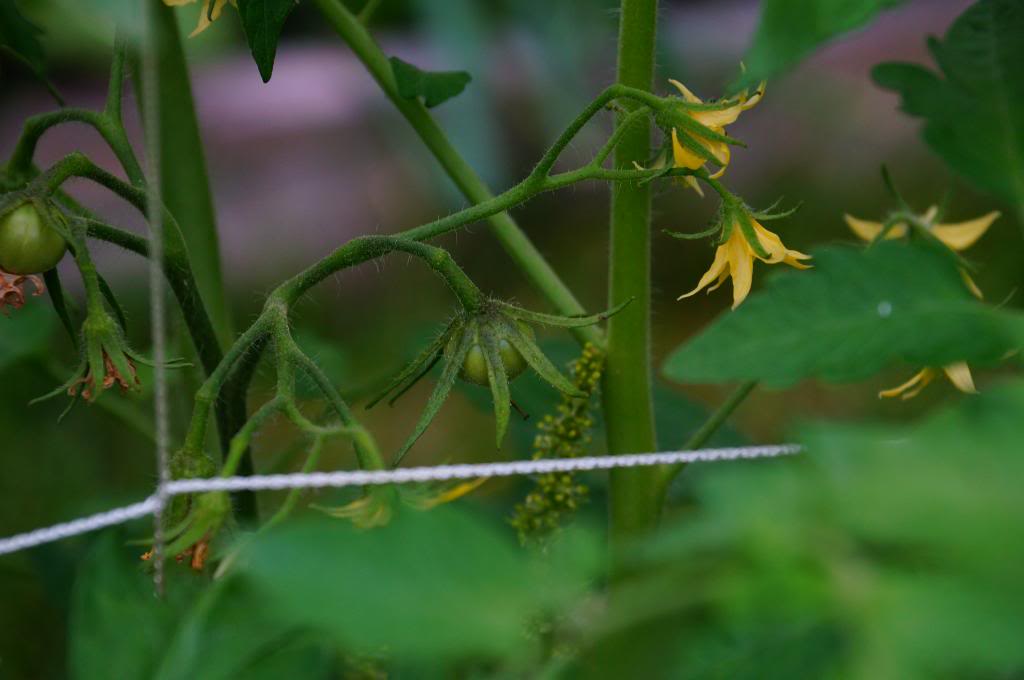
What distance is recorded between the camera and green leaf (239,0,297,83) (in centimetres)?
44

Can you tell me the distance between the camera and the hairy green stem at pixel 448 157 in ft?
1.80

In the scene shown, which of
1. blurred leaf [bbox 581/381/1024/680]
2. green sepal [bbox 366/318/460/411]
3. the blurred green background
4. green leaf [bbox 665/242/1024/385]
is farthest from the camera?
the blurred green background

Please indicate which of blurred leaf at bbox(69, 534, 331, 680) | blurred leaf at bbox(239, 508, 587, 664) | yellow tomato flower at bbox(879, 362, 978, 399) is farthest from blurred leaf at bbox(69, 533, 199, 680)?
yellow tomato flower at bbox(879, 362, 978, 399)

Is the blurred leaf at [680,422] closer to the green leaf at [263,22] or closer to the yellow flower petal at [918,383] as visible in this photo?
the yellow flower petal at [918,383]

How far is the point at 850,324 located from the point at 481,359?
0.49ft

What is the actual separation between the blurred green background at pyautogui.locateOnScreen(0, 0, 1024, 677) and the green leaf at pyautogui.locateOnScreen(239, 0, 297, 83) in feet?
1.48

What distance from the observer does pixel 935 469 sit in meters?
0.20

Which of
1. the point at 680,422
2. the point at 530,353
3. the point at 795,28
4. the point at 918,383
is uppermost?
the point at 795,28

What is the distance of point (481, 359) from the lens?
43 centimetres

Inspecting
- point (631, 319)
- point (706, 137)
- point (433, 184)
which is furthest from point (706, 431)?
point (433, 184)

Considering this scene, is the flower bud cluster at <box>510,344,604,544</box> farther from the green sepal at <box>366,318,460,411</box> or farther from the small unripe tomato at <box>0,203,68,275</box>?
the small unripe tomato at <box>0,203,68,275</box>

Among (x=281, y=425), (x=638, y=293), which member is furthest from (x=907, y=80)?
(x=281, y=425)

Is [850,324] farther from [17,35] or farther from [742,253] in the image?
[17,35]

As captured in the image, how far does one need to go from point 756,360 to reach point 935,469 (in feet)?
0.37
